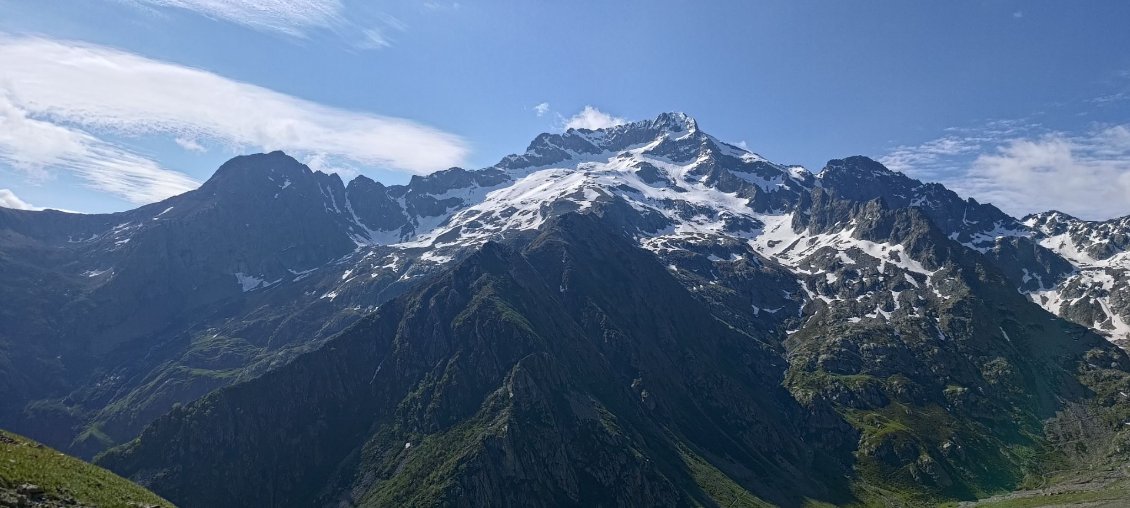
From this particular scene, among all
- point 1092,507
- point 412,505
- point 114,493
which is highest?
point 114,493

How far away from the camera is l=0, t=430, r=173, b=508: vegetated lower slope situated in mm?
45031

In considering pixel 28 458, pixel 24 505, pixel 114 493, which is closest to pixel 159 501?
pixel 114 493

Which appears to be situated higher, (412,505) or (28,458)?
(28,458)

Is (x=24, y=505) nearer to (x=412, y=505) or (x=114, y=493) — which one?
(x=114, y=493)

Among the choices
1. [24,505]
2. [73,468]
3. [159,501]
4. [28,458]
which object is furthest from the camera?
[159,501]

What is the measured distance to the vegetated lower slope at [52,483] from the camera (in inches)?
1773

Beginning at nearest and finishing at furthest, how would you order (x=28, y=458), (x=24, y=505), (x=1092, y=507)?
(x=24, y=505) → (x=28, y=458) → (x=1092, y=507)

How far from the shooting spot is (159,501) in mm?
58844

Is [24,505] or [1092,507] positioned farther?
[1092,507]

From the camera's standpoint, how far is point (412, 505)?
194 meters

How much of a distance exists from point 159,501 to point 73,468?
793 centimetres

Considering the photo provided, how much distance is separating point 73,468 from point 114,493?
17.7 ft

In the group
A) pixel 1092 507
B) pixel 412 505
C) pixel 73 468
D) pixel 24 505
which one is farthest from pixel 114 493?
pixel 1092 507

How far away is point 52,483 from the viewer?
4884 centimetres
